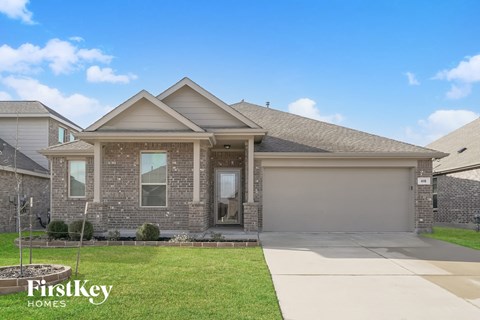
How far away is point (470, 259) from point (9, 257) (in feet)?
34.9

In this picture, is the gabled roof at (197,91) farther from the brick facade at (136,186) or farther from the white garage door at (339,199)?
the white garage door at (339,199)

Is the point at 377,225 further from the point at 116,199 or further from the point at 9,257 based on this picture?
the point at 9,257

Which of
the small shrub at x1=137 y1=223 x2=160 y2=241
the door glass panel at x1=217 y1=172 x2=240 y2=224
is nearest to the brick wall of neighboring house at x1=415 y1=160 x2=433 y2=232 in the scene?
the door glass panel at x1=217 y1=172 x2=240 y2=224

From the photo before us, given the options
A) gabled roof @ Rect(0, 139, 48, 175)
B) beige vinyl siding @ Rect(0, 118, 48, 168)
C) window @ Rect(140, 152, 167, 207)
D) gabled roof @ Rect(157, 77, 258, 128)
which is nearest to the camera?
window @ Rect(140, 152, 167, 207)

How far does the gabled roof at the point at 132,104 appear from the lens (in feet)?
41.9

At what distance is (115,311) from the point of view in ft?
16.4

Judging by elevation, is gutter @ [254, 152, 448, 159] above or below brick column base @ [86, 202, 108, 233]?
above

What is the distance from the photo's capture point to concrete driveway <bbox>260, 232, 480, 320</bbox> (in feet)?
17.3

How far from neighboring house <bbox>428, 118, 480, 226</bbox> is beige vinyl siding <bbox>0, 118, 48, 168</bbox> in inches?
806

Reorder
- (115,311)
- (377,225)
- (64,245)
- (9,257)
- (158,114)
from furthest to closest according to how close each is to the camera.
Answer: (377,225) < (158,114) < (64,245) < (9,257) < (115,311)

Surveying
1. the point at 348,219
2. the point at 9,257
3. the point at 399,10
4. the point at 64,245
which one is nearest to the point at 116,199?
the point at 64,245

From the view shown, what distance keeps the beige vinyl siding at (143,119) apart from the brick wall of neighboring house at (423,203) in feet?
28.8

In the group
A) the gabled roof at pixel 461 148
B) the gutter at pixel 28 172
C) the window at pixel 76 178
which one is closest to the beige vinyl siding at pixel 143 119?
the window at pixel 76 178

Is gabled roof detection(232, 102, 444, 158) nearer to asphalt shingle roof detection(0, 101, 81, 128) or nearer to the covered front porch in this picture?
the covered front porch
